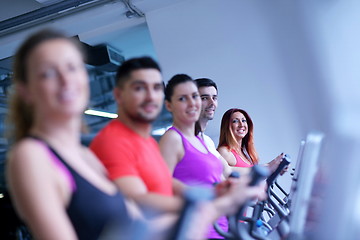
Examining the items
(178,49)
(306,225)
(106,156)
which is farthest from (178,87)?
(178,49)

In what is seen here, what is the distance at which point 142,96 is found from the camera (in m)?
1.42

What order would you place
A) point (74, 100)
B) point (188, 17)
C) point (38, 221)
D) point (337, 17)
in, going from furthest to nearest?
point (188, 17) → point (337, 17) → point (74, 100) → point (38, 221)

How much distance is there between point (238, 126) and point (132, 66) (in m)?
2.18

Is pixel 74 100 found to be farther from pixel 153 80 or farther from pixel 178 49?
pixel 178 49

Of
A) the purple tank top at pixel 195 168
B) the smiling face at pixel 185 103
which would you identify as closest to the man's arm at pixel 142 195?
the purple tank top at pixel 195 168

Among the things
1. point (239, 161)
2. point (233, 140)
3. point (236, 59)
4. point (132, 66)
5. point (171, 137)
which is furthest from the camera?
point (236, 59)

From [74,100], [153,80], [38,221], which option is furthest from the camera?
[153,80]

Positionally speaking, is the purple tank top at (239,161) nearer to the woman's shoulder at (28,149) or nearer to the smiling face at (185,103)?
the smiling face at (185,103)

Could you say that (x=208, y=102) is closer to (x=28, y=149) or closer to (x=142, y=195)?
(x=142, y=195)

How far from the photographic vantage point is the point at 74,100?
1.06 metres

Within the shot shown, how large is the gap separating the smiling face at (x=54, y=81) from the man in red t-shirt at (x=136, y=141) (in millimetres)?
229

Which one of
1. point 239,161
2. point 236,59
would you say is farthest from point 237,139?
point 236,59

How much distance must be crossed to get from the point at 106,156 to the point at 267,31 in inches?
150

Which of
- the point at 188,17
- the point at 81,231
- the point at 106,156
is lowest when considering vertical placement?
the point at 81,231
